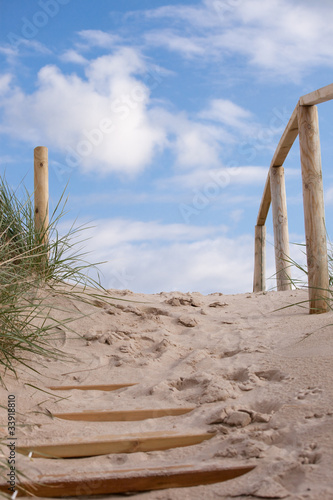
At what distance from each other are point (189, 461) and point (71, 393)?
115 cm

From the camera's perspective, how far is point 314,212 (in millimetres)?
3918

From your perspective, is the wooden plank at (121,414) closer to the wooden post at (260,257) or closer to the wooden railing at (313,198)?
the wooden railing at (313,198)

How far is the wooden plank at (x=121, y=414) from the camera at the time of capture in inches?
104

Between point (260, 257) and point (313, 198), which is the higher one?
point (260, 257)

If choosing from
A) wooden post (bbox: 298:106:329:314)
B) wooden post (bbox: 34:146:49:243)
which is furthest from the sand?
wooden post (bbox: 34:146:49:243)

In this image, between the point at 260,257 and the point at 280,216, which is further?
the point at 260,257

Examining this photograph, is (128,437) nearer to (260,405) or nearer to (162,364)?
(260,405)

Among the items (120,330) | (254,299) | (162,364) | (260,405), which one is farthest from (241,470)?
(254,299)

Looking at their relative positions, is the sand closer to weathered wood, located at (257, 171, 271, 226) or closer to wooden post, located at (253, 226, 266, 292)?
weathered wood, located at (257, 171, 271, 226)

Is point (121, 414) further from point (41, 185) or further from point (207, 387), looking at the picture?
point (41, 185)

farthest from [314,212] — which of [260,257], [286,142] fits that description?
[260,257]

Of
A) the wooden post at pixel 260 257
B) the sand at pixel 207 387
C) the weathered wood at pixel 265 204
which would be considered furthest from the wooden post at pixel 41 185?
the wooden post at pixel 260 257

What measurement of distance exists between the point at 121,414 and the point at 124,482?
0.75 metres

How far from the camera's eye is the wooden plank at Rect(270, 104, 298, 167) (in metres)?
4.85
